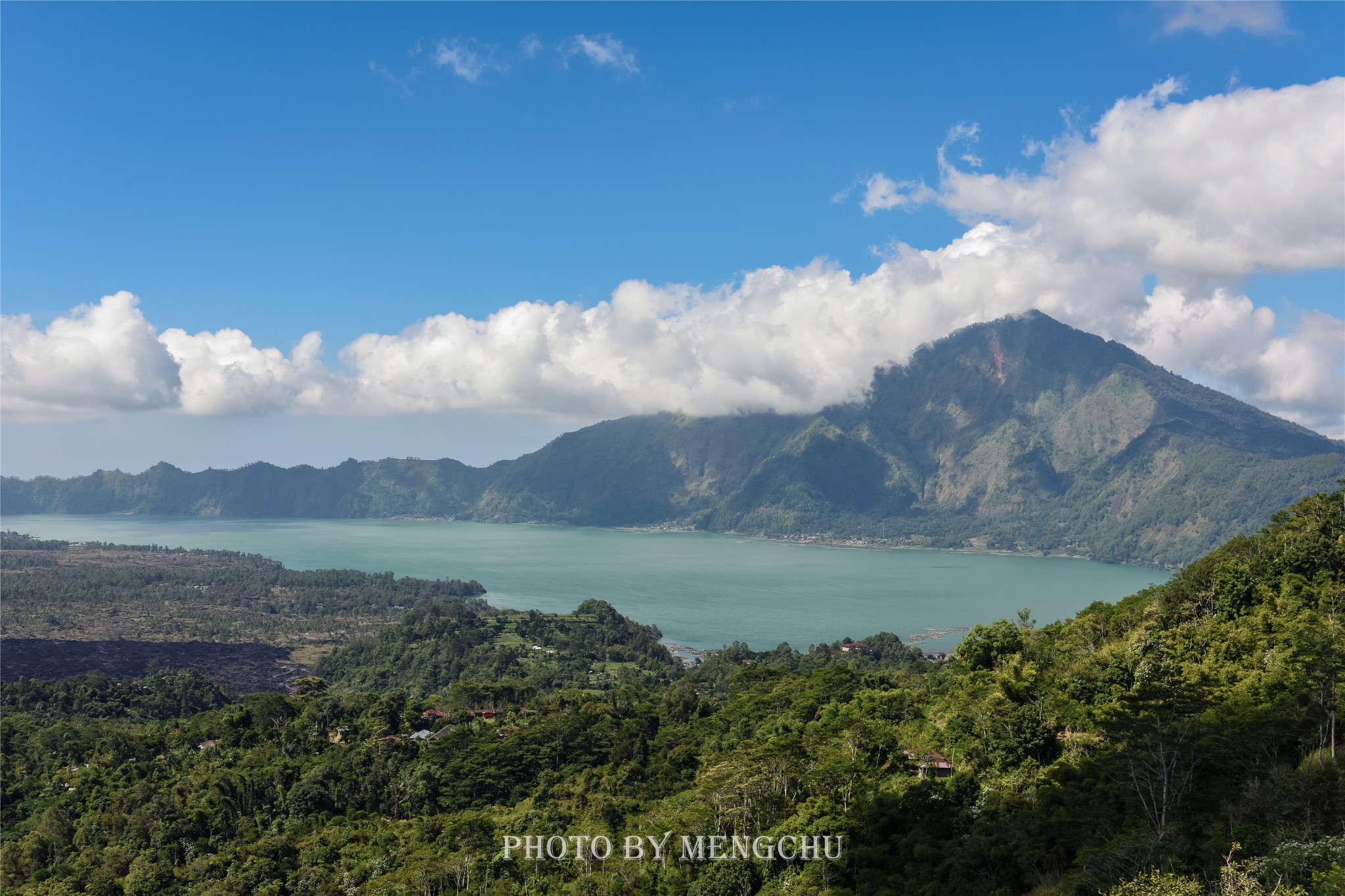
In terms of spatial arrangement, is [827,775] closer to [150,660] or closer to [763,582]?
[150,660]

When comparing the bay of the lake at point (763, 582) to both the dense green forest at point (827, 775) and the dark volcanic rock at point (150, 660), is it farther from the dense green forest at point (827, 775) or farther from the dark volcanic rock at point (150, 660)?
the dense green forest at point (827, 775)

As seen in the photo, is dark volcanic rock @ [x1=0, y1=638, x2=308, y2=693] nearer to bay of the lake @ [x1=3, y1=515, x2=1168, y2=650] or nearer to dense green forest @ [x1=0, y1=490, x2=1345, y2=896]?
dense green forest @ [x1=0, y1=490, x2=1345, y2=896]

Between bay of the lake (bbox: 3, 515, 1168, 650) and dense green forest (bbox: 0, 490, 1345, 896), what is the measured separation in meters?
49.1

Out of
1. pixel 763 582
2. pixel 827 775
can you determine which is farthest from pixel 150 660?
pixel 763 582

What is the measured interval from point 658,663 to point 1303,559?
5196cm

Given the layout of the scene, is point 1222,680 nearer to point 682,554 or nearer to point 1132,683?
point 1132,683

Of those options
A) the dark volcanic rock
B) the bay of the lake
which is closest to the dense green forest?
the dark volcanic rock

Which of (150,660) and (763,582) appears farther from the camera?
(763,582)

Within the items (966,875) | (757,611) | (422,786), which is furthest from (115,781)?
(757,611)

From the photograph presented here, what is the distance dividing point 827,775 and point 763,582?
351 feet

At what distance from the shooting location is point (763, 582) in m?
127

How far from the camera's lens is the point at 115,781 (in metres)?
33.2

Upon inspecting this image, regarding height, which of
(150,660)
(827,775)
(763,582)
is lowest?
(150,660)

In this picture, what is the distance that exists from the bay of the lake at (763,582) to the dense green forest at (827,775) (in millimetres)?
49069
